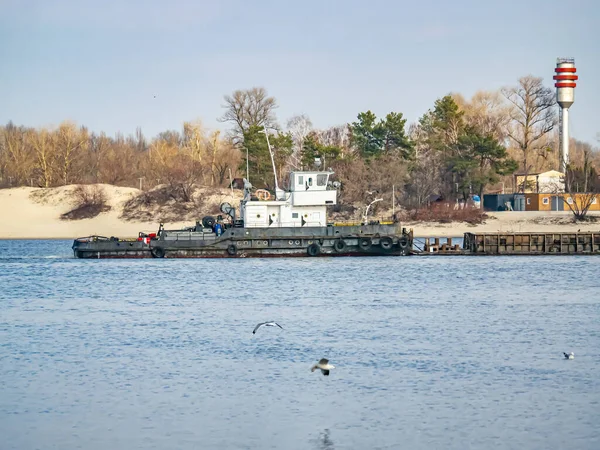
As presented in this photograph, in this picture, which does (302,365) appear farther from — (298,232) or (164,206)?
(164,206)

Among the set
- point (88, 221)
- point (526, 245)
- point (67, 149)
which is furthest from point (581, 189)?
point (67, 149)

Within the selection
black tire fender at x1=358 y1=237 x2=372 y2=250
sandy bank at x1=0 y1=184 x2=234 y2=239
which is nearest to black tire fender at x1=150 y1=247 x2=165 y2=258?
black tire fender at x1=358 y1=237 x2=372 y2=250

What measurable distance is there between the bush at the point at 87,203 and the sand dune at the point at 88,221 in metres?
0.73

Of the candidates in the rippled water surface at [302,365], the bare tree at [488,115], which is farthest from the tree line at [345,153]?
the rippled water surface at [302,365]

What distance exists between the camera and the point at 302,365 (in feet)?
85.7

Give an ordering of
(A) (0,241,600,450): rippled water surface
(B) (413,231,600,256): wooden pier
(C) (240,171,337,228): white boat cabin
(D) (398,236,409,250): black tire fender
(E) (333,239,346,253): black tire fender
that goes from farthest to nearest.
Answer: (B) (413,231,600,256): wooden pier, (D) (398,236,409,250): black tire fender, (C) (240,171,337,228): white boat cabin, (E) (333,239,346,253): black tire fender, (A) (0,241,600,450): rippled water surface

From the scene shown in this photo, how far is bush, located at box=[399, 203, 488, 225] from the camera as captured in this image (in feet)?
299

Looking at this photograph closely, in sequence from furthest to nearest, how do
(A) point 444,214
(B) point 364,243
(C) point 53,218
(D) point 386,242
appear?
(C) point 53,218, (A) point 444,214, (D) point 386,242, (B) point 364,243

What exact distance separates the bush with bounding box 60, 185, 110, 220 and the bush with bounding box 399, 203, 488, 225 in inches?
1361

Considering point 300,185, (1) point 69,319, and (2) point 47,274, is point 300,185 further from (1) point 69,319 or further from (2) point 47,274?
(1) point 69,319

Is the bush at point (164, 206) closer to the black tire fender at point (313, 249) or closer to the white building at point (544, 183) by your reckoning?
the white building at point (544, 183)

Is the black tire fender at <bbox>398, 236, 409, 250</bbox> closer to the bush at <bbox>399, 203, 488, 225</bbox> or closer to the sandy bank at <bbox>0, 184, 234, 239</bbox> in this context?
the bush at <bbox>399, 203, 488, 225</bbox>

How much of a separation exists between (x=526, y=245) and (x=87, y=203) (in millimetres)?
60621

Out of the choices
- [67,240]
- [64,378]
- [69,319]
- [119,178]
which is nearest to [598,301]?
[69,319]
